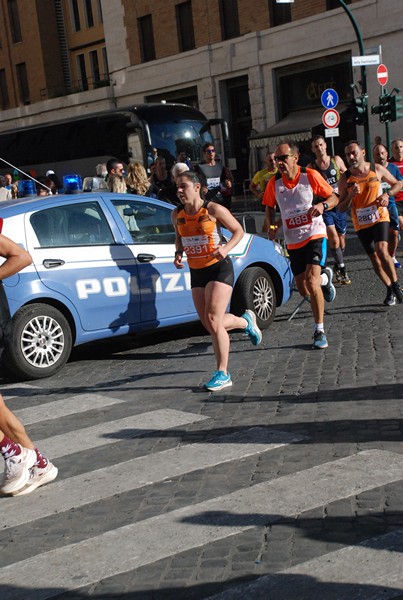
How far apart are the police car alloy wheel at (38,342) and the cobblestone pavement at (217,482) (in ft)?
0.46

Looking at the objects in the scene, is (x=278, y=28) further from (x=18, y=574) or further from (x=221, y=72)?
(x=18, y=574)

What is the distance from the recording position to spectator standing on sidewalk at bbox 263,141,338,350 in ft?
28.6

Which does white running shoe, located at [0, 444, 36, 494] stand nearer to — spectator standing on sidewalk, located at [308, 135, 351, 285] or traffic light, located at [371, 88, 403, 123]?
spectator standing on sidewalk, located at [308, 135, 351, 285]

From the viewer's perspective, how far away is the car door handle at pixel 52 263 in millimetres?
8453

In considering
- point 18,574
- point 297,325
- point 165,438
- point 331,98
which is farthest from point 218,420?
point 331,98

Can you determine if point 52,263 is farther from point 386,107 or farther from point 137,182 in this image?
point 386,107

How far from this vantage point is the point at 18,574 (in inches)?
159

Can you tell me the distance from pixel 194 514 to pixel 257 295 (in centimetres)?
550

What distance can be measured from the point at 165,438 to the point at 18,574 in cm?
210

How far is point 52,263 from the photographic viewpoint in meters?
8.49

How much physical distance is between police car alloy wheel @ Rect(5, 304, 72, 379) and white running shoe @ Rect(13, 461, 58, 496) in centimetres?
289

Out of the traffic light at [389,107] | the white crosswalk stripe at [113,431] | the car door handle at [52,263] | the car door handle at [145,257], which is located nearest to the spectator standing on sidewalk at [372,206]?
the car door handle at [145,257]

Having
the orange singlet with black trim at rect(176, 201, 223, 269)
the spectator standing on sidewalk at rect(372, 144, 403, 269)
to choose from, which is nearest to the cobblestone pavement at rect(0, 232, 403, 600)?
the orange singlet with black trim at rect(176, 201, 223, 269)

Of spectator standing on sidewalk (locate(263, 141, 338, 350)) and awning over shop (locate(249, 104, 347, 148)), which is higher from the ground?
awning over shop (locate(249, 104, 347, 148))
